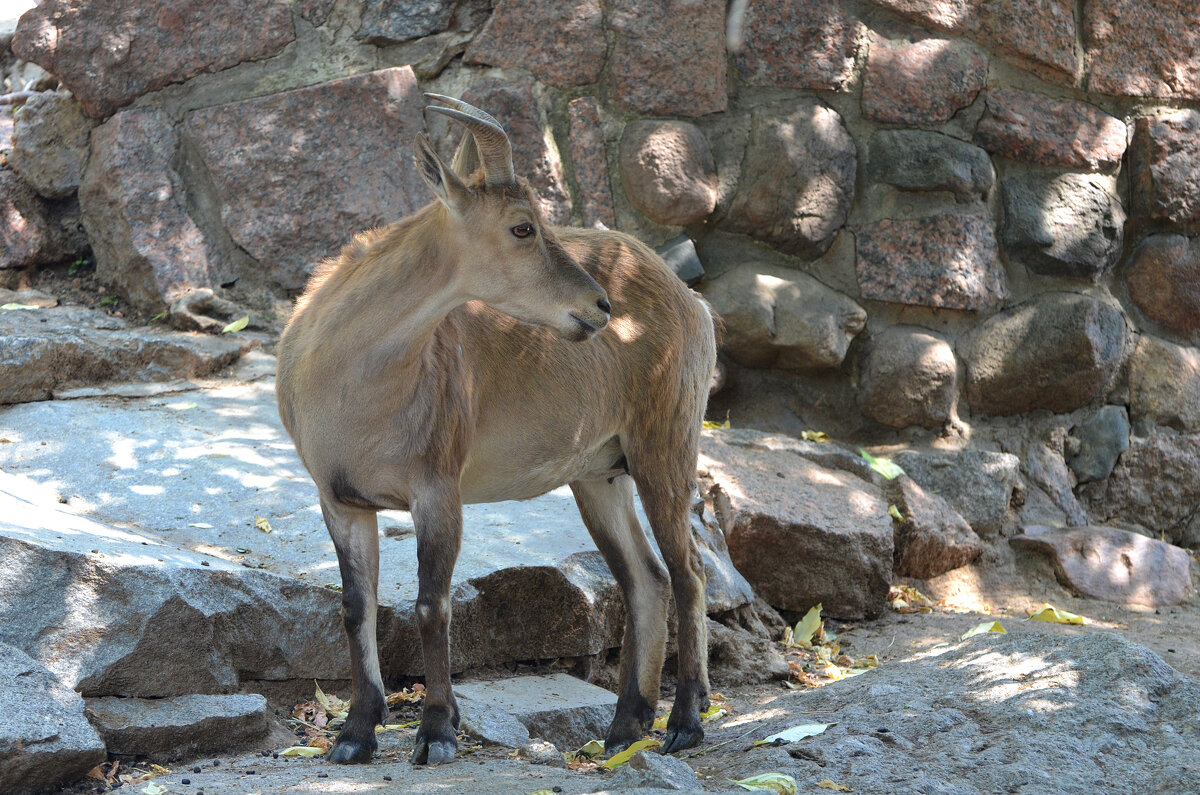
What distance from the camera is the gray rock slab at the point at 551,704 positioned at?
407cm

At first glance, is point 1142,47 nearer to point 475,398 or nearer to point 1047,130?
point 1047,130

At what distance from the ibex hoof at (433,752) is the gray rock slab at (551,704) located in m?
0.47

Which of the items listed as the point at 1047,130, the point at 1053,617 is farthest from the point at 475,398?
the point at 1047,130

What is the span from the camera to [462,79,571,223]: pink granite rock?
6.32m

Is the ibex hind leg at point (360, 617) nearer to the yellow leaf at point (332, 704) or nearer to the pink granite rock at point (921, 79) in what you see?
the yellow leaf at point (332, 704)

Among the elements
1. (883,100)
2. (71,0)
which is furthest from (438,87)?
(883,100)

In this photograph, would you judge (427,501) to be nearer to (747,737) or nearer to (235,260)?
(747,737)

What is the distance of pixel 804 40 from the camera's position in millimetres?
6402

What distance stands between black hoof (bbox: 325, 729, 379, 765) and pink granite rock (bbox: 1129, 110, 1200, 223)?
208 inches

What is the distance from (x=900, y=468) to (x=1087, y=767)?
10.8 feet

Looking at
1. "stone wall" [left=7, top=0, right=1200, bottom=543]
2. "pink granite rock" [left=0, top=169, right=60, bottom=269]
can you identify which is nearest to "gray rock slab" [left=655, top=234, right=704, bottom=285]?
"stone wall" [left=7, top=0, right=1200, bottom=543]

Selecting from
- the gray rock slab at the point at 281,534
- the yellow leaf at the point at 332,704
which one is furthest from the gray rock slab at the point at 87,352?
the yellow leaf at the point at 332,704

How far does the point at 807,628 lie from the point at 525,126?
307cm

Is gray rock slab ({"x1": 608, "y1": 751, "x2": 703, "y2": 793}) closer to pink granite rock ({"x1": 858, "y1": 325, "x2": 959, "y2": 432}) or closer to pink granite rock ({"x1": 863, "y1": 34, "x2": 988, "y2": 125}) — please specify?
pink granite rock ({"x1": 858, "y1": 325, "x2": 959, "y2": 432})
